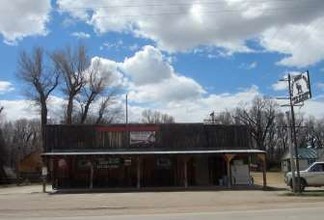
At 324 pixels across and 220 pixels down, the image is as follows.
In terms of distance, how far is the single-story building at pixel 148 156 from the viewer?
148 feet

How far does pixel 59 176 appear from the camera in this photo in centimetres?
4494

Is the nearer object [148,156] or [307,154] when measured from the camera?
[148,156]

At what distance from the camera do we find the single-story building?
45.2m

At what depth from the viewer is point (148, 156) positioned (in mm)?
44906

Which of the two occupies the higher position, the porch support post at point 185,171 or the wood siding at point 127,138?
the wood siding at point 127,138

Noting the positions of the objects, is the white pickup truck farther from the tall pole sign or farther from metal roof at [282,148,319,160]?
metal roof at [282,148,319,160]

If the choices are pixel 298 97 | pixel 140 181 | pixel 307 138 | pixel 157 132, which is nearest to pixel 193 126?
pixel 157 132

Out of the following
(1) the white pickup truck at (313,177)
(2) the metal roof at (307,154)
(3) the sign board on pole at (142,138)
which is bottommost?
(1) the white pickup truck at (313,177)

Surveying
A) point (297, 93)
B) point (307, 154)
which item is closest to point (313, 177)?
point (297, 93)

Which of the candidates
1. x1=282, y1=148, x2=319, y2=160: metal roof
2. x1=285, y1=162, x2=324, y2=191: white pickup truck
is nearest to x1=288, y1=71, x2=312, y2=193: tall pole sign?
x1=285, y1=162, x2=324, y2=191: white pickup truck

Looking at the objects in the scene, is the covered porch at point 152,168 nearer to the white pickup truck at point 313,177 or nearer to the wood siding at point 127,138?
the wood siding at point 127,138

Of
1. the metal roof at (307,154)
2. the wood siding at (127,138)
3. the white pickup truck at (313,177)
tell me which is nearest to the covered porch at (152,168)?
the wood siding at (127,138)

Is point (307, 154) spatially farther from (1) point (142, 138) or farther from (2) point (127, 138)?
(2) point (127, 138)

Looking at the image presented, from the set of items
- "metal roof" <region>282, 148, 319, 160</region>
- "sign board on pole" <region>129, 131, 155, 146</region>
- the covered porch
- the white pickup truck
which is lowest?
the white pickup truck
